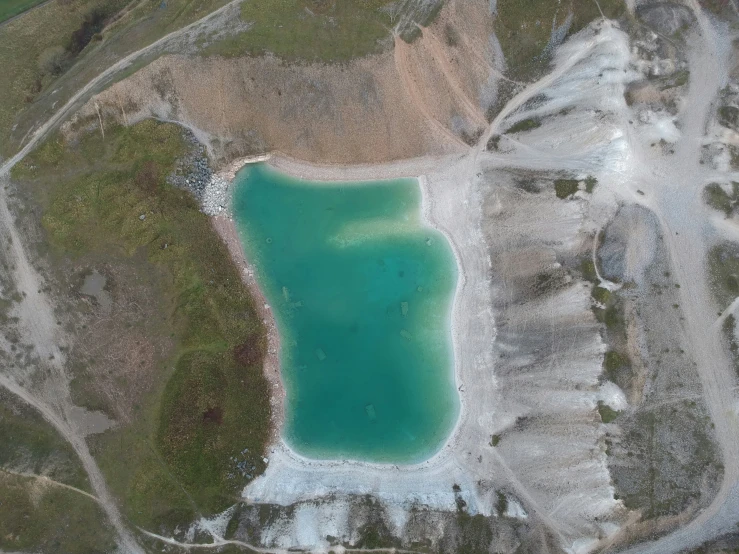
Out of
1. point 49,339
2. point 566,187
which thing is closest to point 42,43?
point 49,339

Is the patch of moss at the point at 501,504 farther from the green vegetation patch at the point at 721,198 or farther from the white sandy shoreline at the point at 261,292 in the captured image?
the green vegetation patch at the point at 721,198

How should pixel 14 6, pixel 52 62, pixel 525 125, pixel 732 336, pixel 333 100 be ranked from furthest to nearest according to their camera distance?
pixel 14 6
pixel 52 62
pixel 525 125
pixel 333 100
pixel 732 336

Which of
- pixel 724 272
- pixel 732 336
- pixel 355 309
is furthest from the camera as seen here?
pixel 355 309

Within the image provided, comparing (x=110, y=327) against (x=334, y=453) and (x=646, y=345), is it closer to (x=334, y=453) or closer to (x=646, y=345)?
(x=334, y=453)

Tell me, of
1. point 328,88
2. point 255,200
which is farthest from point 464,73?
point 255,200

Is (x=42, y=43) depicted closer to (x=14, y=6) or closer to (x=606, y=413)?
(x=14, y=6)

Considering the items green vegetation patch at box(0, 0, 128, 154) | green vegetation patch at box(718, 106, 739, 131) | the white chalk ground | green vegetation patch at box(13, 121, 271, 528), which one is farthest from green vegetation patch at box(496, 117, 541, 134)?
green vegetation patch at box(0, 0, 128, 154)
